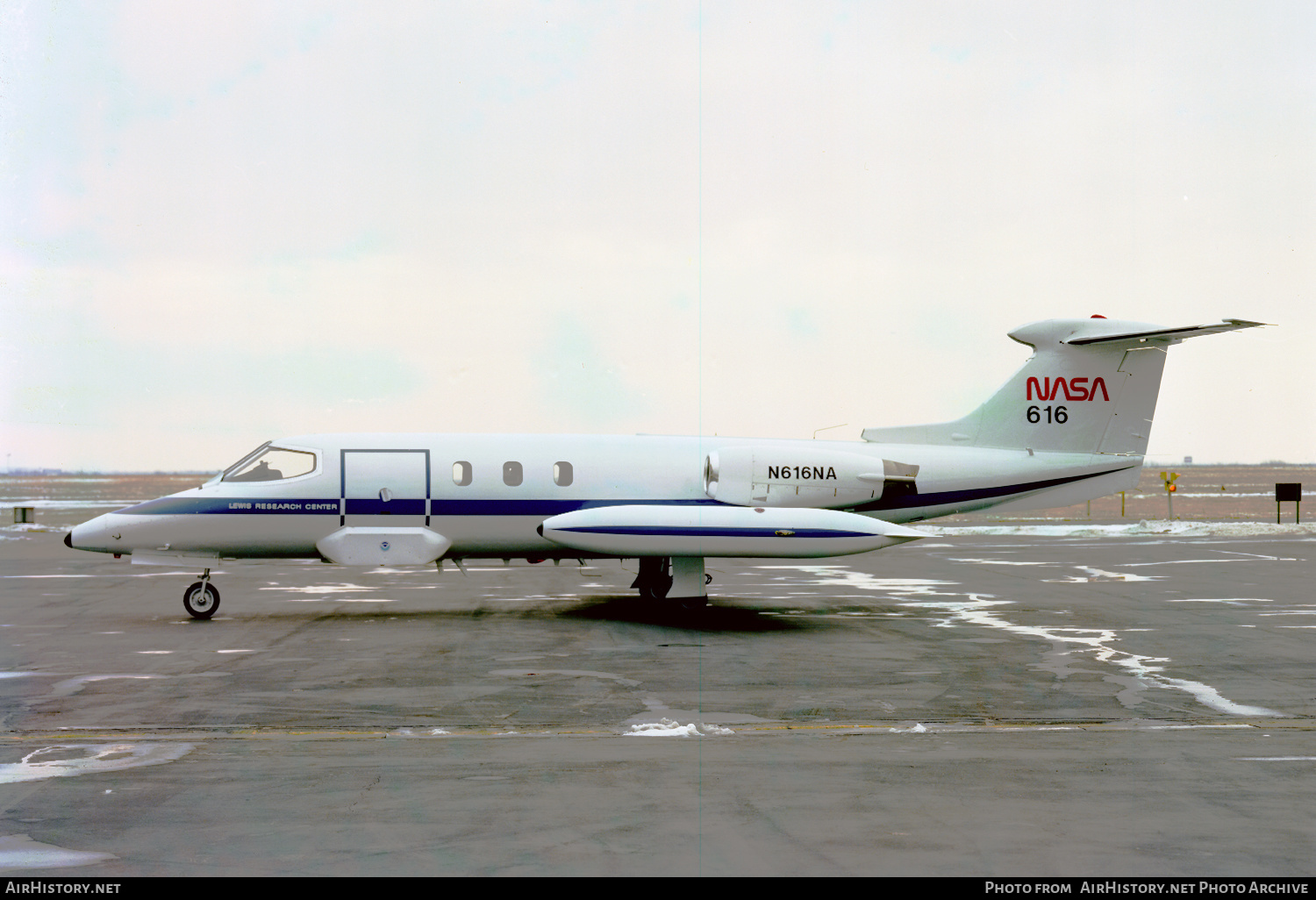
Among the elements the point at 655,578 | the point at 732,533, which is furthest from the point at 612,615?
the point at 732,533

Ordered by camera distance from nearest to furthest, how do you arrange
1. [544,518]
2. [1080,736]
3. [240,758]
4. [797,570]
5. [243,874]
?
[243,874], [240,758], [1080,736], [544,518], [797,570]

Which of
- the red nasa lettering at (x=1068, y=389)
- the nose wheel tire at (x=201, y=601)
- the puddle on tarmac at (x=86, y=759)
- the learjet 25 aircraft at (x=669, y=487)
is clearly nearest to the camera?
the puddle on tarmac at (x=86, y=759)

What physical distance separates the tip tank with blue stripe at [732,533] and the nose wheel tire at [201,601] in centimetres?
507

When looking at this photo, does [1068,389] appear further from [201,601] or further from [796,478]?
[201,601]

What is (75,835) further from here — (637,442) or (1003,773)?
(637,442)

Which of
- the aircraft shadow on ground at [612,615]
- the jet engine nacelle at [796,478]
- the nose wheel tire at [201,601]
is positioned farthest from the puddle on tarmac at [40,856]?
the jet engine nacelle at [796,478]

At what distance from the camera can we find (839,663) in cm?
1188

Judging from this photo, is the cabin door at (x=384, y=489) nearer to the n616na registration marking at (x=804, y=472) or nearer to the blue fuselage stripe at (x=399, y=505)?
the blue fuselage stripe at (x=399, y=505)

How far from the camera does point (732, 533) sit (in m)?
15.4

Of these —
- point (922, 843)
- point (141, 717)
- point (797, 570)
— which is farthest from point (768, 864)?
point (797, 570)

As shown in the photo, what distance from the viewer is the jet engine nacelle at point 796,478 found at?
16.8m

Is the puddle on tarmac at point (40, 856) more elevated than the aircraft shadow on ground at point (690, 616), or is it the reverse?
the puddle on tarmac at point (40, 856)

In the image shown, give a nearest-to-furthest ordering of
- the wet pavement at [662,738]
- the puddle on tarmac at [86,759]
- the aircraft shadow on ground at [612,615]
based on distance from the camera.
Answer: the wet pavement at [662,738], the puddle on tarmac at [86,759], the aircraft shadow on ground at [612,615]

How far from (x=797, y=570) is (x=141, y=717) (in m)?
16.9
